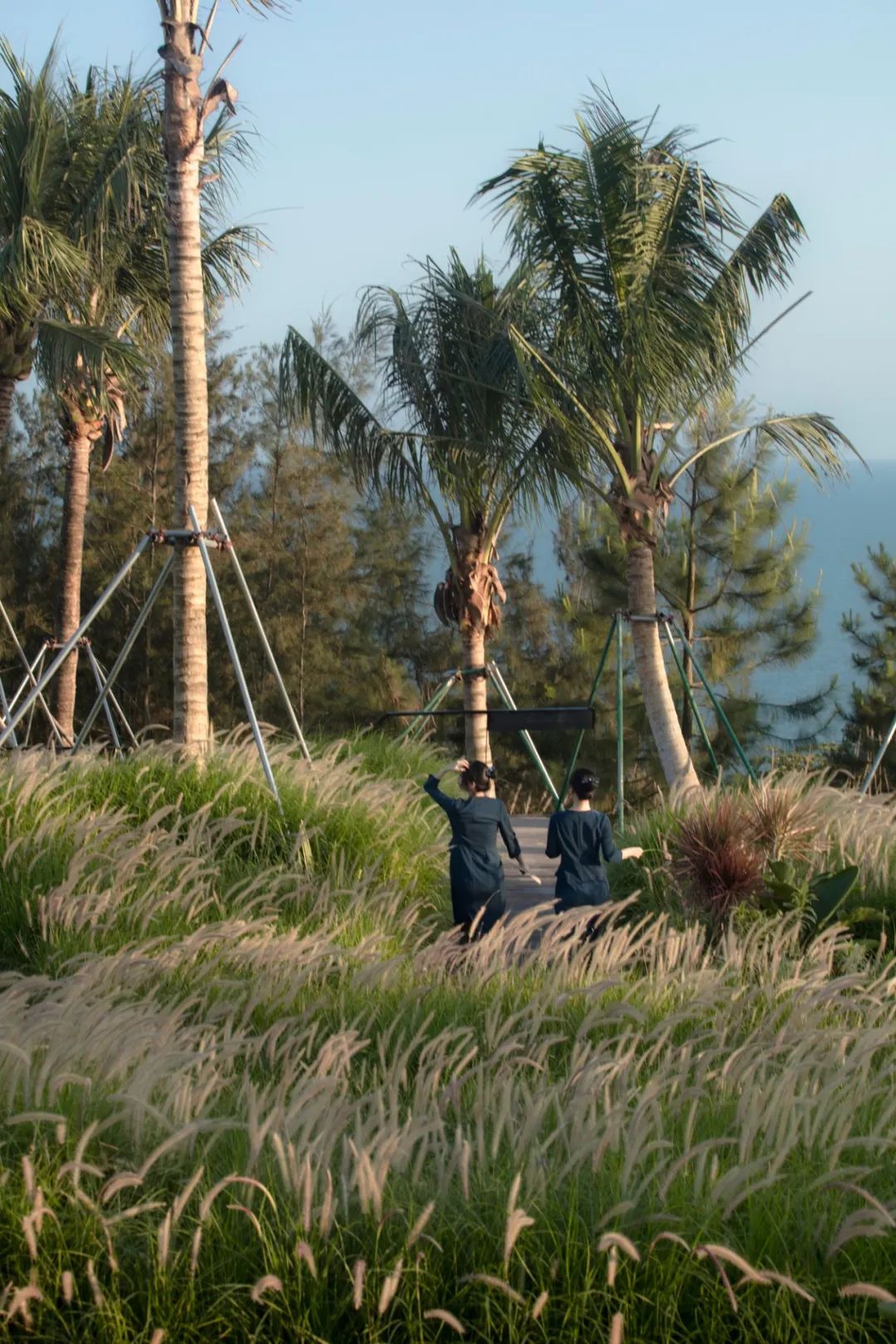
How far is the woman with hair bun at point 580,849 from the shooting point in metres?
8.18

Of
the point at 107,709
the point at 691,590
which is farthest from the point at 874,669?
the point at 107,709

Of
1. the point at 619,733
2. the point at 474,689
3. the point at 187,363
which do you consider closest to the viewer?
the point at 187,363

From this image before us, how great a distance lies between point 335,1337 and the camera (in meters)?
3.26

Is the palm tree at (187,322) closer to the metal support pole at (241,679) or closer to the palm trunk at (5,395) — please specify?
the metal support pole at (241,679)

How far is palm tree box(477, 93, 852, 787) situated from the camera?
13.9 metres

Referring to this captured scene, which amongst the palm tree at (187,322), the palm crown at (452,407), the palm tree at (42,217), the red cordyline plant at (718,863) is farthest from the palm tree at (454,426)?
the red cordyline plant at (718,863)

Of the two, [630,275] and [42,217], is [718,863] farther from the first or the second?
[42,217]

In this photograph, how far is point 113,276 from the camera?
724 inches

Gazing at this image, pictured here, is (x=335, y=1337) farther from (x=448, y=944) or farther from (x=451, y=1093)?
(x=448, y=944)

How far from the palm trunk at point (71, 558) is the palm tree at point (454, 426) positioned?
3.48 metres

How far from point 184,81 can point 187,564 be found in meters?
3.71

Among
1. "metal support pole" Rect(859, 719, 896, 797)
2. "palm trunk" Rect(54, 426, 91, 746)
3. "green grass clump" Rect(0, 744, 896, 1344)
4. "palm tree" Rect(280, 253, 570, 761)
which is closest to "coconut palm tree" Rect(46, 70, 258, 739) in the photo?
"palm trunk" Rect(54, 426, 91, 746)

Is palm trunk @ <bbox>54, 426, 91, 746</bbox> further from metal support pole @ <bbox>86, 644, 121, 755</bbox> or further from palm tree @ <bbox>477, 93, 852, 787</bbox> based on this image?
palm tree @ <bbox>477, 93, 852, 787</bbox>

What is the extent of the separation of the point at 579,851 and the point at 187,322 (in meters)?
5.48
